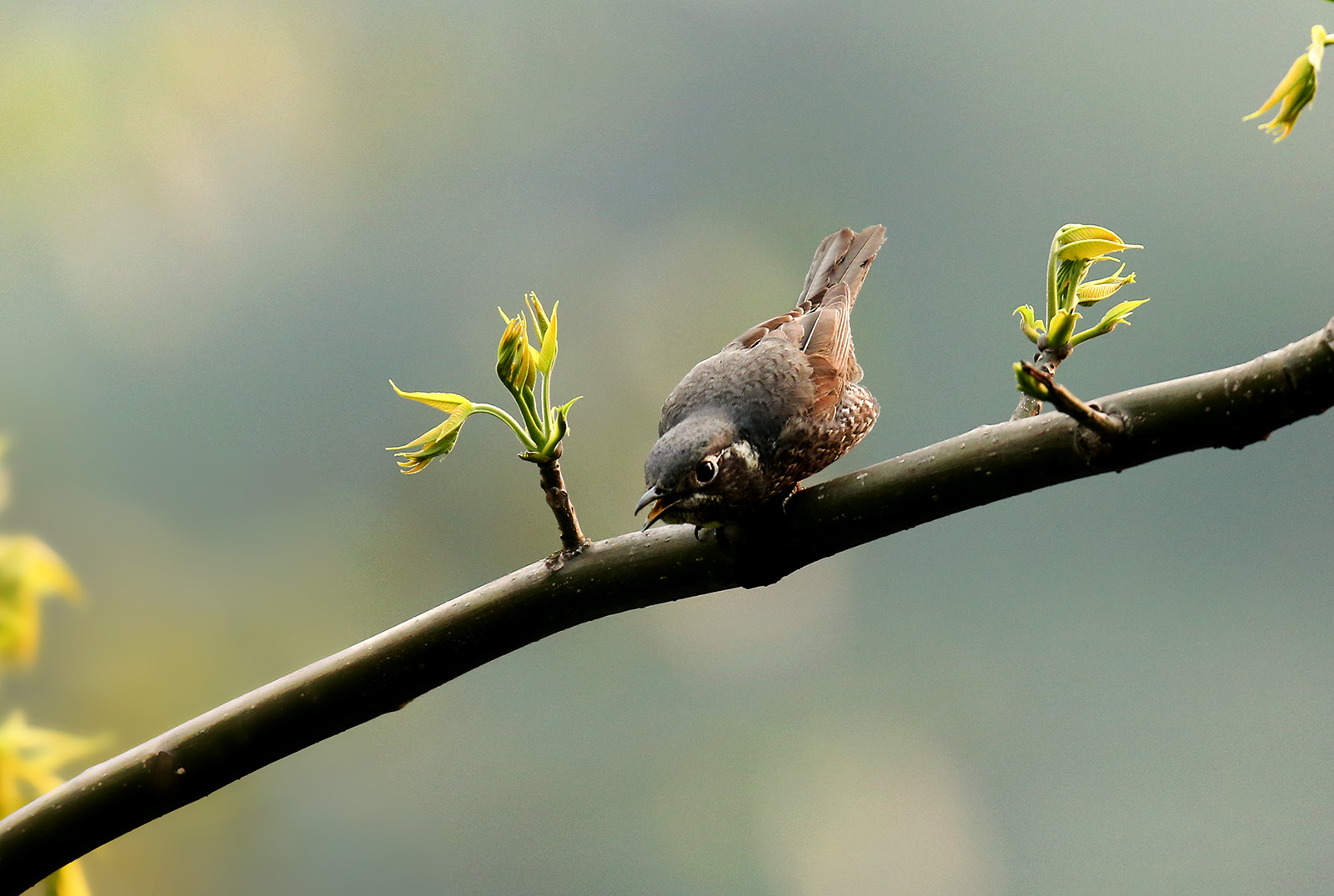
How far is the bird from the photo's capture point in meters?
0.78

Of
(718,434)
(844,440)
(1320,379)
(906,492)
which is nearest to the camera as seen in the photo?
(1320,379)

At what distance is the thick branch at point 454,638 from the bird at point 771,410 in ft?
0.14

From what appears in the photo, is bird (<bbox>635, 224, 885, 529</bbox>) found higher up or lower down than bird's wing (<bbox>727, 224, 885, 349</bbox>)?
lower down

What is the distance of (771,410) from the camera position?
35.3 inches

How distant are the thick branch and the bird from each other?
0.04 meters

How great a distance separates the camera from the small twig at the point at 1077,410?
54cm

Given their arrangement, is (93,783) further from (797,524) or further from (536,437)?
(797,524)

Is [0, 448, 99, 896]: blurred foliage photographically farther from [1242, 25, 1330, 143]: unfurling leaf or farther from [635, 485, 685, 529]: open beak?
[1242, 25, 1330, 143]: unfurling leaf

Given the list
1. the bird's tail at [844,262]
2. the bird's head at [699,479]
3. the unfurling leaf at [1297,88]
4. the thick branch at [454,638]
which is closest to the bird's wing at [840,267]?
the bird's tail at [844,262]

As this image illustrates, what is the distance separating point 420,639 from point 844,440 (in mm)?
472

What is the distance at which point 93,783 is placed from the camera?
0.72 meters

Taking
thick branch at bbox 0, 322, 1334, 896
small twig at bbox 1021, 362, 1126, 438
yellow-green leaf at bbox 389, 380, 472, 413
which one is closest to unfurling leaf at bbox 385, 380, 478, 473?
yellow-green leaf at bbox 389, 380, 472, 413

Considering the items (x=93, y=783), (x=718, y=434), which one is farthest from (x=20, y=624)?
(x=718, y=434)

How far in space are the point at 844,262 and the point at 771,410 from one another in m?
0.33
